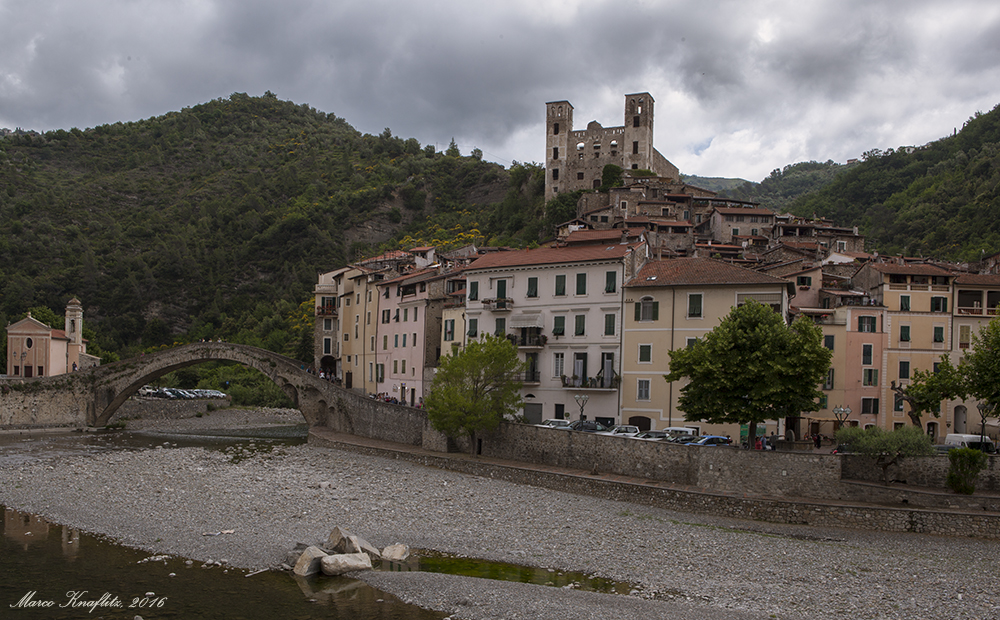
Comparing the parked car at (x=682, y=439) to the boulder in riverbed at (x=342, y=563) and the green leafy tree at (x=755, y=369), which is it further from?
the boulder in riverbed at (x=342, y=563)

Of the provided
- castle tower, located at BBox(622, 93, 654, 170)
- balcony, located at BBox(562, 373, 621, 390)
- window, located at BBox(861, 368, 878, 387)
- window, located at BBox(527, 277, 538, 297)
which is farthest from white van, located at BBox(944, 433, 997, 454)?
A: castle tower, located at BBox(622, 93, 654, 170)

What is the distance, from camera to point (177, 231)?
130750 mm

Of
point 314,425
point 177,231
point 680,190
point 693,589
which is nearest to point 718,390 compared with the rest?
point 693,589

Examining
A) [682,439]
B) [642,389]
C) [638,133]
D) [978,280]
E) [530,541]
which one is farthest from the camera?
[638,133]

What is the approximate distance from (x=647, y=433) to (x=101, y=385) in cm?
4658

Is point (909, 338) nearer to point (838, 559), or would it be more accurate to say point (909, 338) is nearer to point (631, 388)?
point (631, 388)

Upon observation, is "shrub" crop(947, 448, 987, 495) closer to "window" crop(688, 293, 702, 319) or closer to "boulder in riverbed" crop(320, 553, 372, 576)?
"window" crop(688, 293, 702, 319)

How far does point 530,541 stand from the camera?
83.4 ft

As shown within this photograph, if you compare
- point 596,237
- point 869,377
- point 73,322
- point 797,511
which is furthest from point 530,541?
point 73,322

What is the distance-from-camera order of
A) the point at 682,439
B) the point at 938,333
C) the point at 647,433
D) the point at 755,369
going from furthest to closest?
the point at 938,333
the point at 647,433
the point at 682,439
the point at 755,369

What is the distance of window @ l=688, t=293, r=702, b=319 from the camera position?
39.0 m

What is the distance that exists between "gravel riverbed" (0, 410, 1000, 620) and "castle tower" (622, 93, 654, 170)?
70.5 metres

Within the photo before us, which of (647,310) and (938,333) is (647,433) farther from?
(938,333)

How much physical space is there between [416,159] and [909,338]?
131 meters
